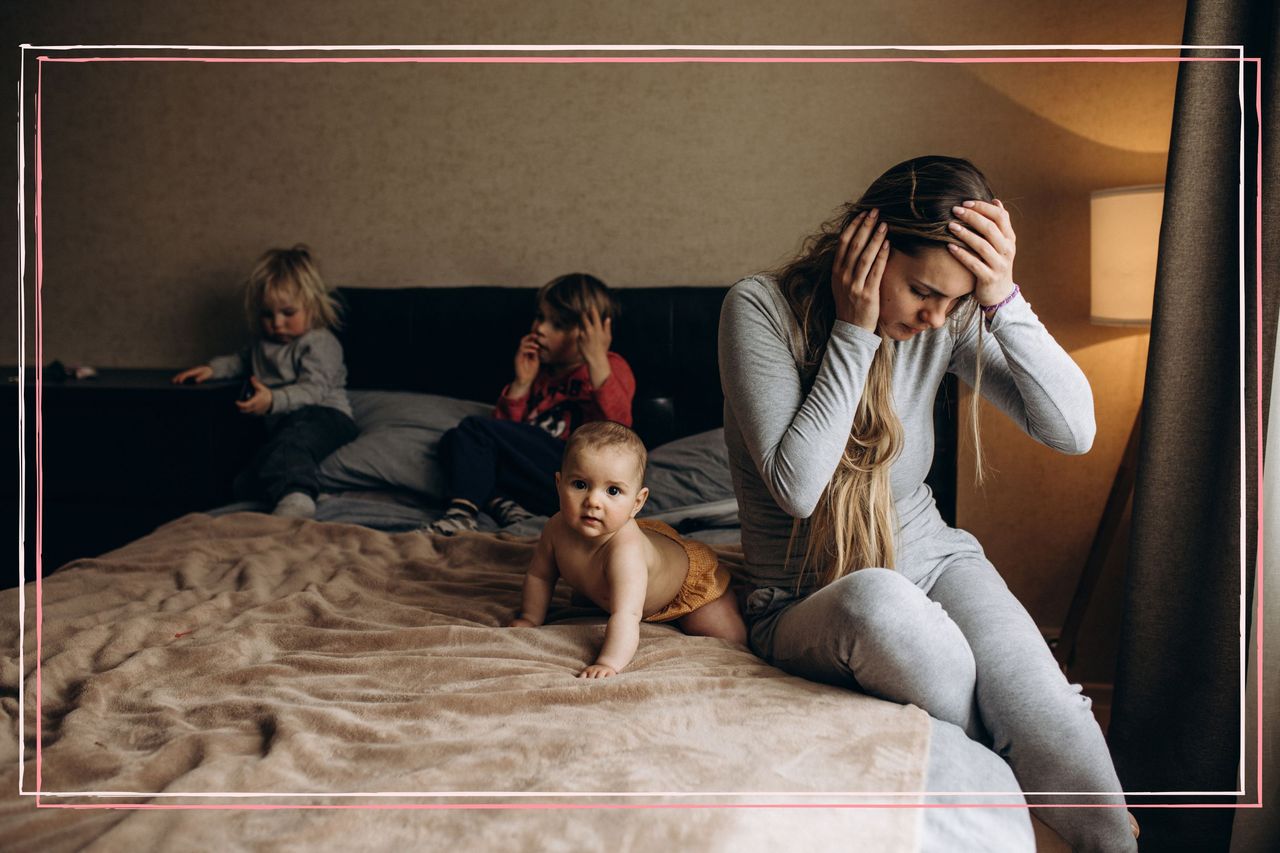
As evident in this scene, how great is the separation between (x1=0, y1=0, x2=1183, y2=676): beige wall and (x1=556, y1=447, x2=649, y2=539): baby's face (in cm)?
144

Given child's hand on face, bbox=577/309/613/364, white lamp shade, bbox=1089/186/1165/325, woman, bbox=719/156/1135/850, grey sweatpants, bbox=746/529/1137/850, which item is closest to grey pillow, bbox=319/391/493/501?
child's hand on face, bbox=577/309/613/364

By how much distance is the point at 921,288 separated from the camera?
1.16 metres

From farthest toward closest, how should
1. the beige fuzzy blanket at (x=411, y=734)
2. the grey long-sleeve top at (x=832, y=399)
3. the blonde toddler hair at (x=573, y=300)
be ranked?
the blonde toddler hair at (x=573, y=300) < the grey long-sleeve top at (x=832, y=399) < the beige fuzzy blanket at (x=411, y=734)

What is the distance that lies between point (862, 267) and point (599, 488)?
Result: 42cm

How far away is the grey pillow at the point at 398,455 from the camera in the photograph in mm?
2215

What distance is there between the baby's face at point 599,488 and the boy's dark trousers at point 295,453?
1085 mm

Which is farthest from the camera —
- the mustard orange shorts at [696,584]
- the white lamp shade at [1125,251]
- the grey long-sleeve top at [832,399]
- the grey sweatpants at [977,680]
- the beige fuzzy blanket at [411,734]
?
the white lamp shade at [1125,251]

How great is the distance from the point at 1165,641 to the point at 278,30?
263cm

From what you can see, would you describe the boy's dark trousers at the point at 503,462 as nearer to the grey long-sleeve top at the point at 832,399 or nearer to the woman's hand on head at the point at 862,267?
the grey long-sleeve top at the point at 832,399

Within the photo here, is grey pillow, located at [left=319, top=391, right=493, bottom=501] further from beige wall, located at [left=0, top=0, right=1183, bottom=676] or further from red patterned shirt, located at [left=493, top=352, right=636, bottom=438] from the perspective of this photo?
beige wall, located at [left=0, top=0, right=1183, bottom=676]

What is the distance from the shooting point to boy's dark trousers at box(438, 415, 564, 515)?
2.11 m

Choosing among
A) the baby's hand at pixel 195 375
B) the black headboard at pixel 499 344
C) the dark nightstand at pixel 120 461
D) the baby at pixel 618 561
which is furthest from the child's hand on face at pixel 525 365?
the baby at pixel 618 561

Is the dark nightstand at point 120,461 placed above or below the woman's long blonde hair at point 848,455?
below

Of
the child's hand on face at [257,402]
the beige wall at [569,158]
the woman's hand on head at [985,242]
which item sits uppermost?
the beige wall at [569,158]
